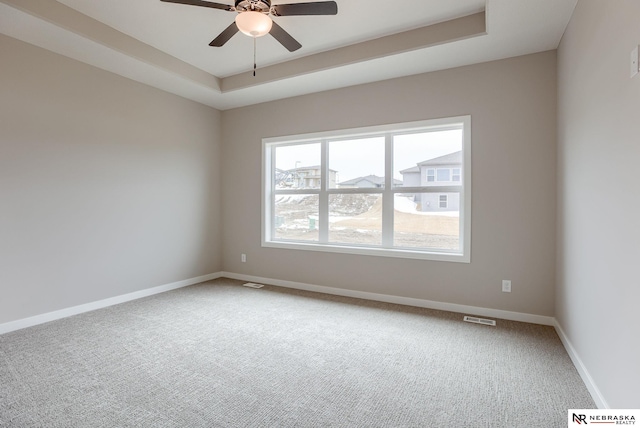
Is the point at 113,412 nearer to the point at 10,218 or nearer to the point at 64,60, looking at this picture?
the point at 10,218

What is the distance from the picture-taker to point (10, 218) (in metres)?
2.83

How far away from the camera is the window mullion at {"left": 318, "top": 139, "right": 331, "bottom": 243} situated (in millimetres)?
4336

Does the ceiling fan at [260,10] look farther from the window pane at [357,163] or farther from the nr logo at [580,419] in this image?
the nr logo at [580,419]

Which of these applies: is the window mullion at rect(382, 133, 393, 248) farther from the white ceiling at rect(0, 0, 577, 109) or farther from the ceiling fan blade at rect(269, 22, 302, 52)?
the ceiling fan blade at rect(269, 22, 302, 52)

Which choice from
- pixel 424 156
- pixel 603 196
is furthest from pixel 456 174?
pixel 603 196

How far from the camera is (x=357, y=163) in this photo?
13.6 ft

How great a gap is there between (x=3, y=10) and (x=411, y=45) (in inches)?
136

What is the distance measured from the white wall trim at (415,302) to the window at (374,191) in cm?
52

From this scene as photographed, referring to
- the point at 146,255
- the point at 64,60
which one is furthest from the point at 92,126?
the point at 146,255

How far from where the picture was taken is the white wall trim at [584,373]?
69.2 inches

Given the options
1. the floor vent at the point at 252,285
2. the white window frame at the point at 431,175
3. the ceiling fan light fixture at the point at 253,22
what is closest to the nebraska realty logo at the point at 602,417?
the white window frame at the point at 431,175

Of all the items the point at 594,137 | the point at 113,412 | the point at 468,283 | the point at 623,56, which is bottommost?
the point at 113,412

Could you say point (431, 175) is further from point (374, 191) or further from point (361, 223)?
point (361, 223)

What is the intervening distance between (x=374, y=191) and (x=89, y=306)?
358cm
